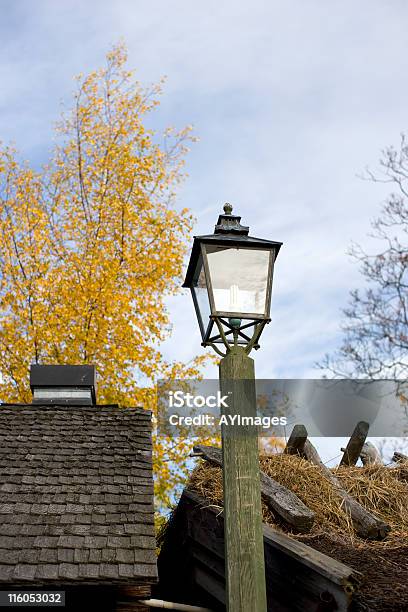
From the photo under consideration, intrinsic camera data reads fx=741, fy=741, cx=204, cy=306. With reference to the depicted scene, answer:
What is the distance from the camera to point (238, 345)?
14.2 feet

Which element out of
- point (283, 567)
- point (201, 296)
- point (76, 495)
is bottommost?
point (283, 567)

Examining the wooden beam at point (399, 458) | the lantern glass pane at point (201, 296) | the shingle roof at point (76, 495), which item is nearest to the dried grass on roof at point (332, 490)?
the wooden beam at point (399, 458)

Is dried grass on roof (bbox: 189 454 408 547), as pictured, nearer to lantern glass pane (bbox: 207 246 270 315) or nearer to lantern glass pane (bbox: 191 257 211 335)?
lantern glass pane (bbox: 191 257 211 335)

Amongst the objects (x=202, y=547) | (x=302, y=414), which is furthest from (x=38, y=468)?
(x=302, y=414)

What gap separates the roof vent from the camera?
962 centimetres

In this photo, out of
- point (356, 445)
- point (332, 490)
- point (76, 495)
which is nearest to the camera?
point (332, 490)

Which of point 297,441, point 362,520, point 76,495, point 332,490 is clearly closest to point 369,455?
point 297,441

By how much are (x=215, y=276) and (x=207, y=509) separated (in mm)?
2879

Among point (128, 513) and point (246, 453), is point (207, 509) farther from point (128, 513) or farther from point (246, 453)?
point (246, 453)

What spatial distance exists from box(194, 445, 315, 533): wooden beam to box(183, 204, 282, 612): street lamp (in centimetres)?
189

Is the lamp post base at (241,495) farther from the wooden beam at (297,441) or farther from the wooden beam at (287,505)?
the wooden beam at (297,441)

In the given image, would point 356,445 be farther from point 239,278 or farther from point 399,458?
point 239,278

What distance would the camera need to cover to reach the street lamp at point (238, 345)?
381 cm

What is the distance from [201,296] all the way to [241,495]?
122cm
